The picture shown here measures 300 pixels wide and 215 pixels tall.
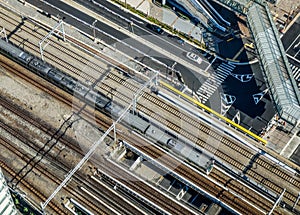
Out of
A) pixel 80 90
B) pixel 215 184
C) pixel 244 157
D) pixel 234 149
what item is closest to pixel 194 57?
pixel 80 90

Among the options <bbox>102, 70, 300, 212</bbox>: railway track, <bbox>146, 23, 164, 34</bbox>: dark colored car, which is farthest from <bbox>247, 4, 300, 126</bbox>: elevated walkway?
<bbox>146, 23, 164, 34</bbox>: dark colored car

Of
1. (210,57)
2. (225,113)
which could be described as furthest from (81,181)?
(210,57)

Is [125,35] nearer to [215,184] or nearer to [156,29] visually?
[156,29]

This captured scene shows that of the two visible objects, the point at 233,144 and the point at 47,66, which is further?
the point at 47,66

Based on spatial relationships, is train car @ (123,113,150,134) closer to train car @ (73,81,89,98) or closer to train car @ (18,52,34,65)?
train car @ (73,81,89,98)

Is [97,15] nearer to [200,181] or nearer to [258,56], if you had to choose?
[258,56]

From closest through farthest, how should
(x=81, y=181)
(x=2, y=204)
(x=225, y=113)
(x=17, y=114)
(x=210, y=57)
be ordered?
(x=2, y=204) → (x=81, y=181) → (x=17, y=114) → (x=225, y=113) → (x=210, y=57)

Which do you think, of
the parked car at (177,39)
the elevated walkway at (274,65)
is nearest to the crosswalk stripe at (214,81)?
the elevated walkway at (274,65)

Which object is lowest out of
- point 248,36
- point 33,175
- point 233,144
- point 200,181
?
point 33,175
